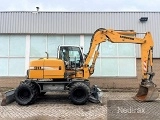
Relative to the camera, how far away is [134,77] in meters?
18.5

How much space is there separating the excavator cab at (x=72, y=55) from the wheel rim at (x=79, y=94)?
81.7 inches

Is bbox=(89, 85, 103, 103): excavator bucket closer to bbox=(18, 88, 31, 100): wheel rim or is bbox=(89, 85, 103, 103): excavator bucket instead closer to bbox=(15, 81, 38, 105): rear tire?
bbox=(15, 81, 38, 105): rear tire

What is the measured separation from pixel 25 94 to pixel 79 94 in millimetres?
2529

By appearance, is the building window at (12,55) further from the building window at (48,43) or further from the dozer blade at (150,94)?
the dozer blade at (150,94)

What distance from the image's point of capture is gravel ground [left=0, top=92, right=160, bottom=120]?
33.8 feet

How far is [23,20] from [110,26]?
5.99m

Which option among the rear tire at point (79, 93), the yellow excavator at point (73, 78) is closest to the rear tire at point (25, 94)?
the yellow excavator at point (73, 78)

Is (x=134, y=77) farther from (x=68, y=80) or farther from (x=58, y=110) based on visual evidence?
(x=58, y=110)

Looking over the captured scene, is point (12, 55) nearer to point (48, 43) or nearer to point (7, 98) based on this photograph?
point (48, 43)

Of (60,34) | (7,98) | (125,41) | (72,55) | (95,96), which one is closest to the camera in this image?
(7,98)

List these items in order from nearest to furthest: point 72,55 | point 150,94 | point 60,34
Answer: point 150,94, point 72,55, point 60,34

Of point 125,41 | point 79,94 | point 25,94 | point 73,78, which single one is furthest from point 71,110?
point 125,41

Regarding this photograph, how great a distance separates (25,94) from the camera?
12.9 meters

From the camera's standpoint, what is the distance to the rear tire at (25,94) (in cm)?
1269
